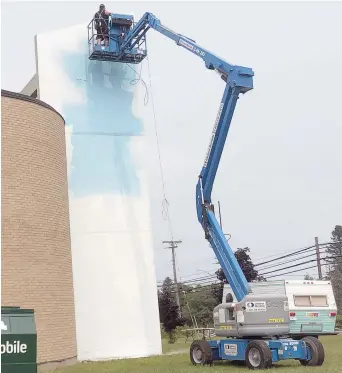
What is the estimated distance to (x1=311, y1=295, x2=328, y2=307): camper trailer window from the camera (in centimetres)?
1805

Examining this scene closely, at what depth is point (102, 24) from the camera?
26.0 metres

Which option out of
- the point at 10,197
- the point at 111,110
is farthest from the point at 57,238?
the point at 111,110

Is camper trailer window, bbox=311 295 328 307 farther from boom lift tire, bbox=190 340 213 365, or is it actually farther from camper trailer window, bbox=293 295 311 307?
boom lift tire, bbox=190 340 213 365

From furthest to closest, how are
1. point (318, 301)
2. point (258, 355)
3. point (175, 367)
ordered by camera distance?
point (175, 367), point (318, 301), point (258, 355)

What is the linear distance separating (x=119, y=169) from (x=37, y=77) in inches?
205

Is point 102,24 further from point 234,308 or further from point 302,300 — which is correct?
point 302,300

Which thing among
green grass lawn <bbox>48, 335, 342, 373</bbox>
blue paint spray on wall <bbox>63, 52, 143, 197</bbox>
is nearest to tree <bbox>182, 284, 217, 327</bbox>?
blue paint spray on wall <bbox>63, 52, 143, 197</bbox>

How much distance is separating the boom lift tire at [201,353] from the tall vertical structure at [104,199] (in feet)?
18.1

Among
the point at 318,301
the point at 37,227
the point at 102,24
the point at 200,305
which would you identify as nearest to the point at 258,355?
the point at 318,301

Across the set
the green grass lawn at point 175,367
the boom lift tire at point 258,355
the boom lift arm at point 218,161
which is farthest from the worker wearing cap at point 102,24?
the boom lift tire at point 258,355

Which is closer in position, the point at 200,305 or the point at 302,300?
the point at 302,300

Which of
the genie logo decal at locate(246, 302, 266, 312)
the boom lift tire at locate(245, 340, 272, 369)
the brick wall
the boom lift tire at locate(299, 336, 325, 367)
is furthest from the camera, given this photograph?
the brick wall

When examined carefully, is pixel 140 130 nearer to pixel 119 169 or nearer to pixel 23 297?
pixel 119 169

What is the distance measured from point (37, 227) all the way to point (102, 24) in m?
9.78
